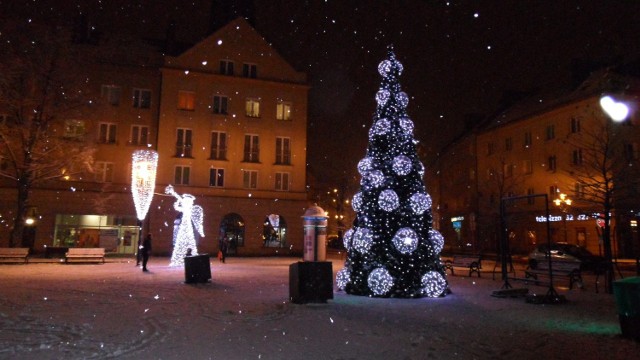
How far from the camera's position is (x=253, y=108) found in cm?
4281

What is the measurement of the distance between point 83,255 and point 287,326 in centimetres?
2188

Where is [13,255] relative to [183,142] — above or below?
below

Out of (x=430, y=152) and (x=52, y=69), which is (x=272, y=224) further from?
(x=430, y=152)

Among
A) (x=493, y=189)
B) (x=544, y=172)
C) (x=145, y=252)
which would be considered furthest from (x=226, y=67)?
(x=544, y=172)

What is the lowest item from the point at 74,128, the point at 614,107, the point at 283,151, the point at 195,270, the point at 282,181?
the point at 195,270

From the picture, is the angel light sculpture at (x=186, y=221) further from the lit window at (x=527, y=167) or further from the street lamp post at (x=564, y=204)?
the lit window at (x=527, y=167)

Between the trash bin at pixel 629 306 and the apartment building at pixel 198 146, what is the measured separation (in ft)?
103

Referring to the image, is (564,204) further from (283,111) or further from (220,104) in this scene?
(220,104)

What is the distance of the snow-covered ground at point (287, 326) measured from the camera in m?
7.62

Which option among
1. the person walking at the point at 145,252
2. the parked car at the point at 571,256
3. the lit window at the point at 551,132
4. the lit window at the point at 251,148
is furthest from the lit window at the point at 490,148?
the person walking at the point at 145,252

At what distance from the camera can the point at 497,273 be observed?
23859 millimetres

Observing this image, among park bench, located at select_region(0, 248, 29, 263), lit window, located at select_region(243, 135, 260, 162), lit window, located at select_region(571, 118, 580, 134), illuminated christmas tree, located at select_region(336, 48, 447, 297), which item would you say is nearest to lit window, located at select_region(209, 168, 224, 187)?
lit window, located at select_region(243, 135, 260, 162)

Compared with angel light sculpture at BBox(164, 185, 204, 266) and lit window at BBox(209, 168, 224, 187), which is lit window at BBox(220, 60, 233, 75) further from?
angel light sculpture at BBox(164, 185, 204, 266)

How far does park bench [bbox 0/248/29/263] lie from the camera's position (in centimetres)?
2544
